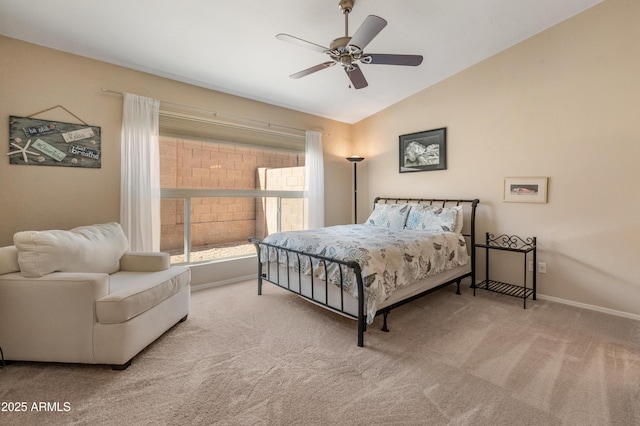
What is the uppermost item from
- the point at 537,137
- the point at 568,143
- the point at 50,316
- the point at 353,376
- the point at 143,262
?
the point at 537,137

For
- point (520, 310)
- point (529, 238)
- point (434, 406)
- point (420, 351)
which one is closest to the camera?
point (434, 406)

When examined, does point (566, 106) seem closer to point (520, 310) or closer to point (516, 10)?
point (516, 10)

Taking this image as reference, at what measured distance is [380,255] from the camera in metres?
2.52

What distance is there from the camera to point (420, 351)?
2303 millimetres

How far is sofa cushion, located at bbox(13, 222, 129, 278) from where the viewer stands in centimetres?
206

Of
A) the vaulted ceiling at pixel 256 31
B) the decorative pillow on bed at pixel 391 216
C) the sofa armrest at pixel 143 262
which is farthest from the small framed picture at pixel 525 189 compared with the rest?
the sofa armrest at pixel 143 262

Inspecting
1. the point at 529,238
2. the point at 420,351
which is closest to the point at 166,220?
the point at 420,351

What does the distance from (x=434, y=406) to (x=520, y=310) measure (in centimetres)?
203

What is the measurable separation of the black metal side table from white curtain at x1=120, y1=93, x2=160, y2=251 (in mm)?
3859

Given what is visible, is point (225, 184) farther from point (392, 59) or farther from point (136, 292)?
point (392, 59)

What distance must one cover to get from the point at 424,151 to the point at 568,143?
1.70 m

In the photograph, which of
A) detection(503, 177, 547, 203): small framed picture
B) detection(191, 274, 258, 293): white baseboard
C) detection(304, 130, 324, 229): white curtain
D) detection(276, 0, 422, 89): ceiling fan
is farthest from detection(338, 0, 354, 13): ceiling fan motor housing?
detection(191, 274, 258, 293): white baseboard

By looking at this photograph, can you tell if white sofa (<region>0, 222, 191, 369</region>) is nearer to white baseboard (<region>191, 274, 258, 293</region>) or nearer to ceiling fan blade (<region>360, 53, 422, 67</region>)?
white baseboard (<region>191, 274, 258, 293</region>)

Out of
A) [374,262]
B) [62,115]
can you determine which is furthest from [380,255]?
[62,115]
